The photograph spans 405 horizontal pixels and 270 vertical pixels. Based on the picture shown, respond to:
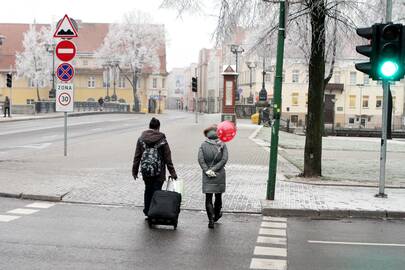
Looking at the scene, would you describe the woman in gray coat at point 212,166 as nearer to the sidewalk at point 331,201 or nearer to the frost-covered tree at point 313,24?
the sidewalk at point 331,201

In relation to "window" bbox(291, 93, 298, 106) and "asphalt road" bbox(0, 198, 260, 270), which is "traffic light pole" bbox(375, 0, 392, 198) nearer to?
"asphalt road" bbox(0, 198, 260, 270)

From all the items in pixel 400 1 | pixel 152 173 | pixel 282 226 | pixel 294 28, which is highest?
pixel 400 1

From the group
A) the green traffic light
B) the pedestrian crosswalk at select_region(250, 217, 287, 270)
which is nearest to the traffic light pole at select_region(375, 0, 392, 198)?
the green traffic light

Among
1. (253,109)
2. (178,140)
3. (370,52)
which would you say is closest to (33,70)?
(253,109)

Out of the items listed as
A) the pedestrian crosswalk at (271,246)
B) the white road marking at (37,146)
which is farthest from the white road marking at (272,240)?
the white road marking at (37,146)

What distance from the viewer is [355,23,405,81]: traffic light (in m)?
11.3

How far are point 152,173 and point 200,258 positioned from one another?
2.44m

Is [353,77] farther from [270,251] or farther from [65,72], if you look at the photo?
[270,251]

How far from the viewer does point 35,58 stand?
3701 inches

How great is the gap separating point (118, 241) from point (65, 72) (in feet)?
36.1

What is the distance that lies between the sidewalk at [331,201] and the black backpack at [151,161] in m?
2.33

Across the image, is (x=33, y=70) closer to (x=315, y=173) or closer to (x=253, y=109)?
(x=253, y=109)

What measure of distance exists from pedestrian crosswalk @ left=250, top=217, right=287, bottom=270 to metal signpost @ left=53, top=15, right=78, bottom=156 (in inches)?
391

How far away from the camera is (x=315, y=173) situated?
14.8 meters
